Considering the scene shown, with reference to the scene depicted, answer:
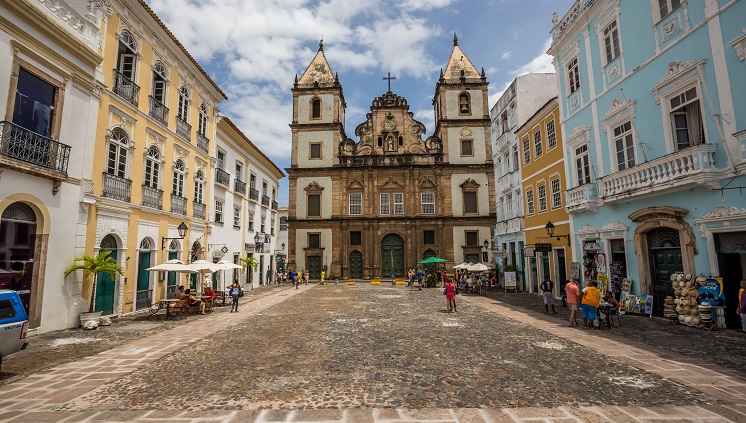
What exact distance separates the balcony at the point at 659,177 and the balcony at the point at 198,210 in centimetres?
1881

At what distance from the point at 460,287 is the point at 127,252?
21.0 m

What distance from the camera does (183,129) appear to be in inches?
689

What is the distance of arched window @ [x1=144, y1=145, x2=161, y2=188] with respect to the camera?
14.9 meters

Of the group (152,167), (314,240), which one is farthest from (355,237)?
(152,167)

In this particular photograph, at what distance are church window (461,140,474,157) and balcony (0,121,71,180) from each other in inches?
1279

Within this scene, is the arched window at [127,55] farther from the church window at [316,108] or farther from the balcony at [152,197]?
the church window at [316,108]

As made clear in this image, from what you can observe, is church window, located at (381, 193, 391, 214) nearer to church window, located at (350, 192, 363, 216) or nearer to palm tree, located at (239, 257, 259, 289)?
church window, located at (350, 192, 363, 216)

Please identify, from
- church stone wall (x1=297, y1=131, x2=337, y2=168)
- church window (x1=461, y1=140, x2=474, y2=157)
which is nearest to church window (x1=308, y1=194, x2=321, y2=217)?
church stone wall (x1=297, y1=131, x2=337, y2=168)

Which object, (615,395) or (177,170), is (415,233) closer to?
(177,170)

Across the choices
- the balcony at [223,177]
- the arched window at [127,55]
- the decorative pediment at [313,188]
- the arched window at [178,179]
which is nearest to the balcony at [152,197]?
the arched window at [178,179]

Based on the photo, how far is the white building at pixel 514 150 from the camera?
23.2 m

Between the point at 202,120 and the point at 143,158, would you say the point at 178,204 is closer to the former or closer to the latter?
the point at 143,158

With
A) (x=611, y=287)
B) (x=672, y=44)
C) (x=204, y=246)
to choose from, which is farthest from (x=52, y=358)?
(x=672, y=44)

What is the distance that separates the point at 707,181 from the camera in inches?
373
